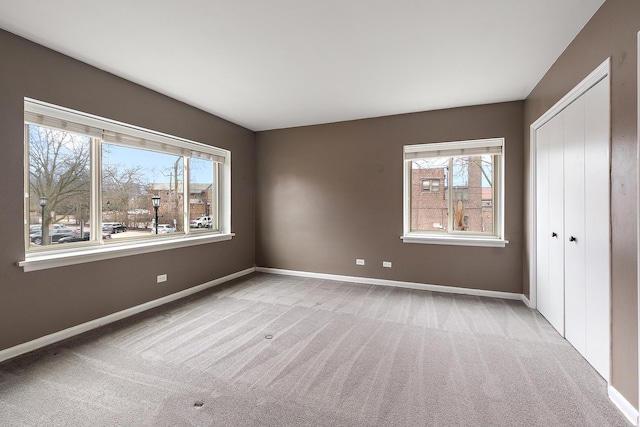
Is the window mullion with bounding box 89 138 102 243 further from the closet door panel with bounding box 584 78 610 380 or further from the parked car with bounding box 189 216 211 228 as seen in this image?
the closet door panel with bounding box 584 78 610 380

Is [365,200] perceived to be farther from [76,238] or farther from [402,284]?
[76,238]

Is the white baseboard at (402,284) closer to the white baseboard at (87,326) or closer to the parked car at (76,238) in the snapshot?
the white baseboard at (87,326)

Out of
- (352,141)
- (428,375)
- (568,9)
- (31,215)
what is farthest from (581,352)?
(31,215)

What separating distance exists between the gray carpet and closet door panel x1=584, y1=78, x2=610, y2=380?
0.79 ft

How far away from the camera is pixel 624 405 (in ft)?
5.65

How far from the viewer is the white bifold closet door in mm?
2055

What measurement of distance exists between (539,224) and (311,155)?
11.3 ft

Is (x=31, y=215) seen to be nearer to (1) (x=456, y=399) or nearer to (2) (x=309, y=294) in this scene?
(2) (x=309, y=294)

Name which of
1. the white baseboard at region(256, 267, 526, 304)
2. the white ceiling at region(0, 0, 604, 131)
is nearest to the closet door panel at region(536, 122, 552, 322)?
the white baseboard at region(256, 267, 526, 304)

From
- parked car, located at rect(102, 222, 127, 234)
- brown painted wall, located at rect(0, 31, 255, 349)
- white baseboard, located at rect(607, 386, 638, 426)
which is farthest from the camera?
parked car, located at rect(102, 222, 127, 234)

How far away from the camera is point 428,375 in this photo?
6.98 ft

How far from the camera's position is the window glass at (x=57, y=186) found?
8.58 feet

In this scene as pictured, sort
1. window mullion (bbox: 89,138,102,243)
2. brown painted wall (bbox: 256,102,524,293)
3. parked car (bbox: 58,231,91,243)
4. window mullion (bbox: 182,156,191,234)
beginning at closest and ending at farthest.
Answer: parked car (bbox: 58,231,91,243) → window mullion (bbox: 89,138,102,243) → brown painted wall (bbox: 256,102,524,293) → window mullion (bbox: 182,156,191,234)

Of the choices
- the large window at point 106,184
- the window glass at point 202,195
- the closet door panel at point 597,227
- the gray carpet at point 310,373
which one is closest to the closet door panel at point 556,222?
the gray carpet at point 310,373
